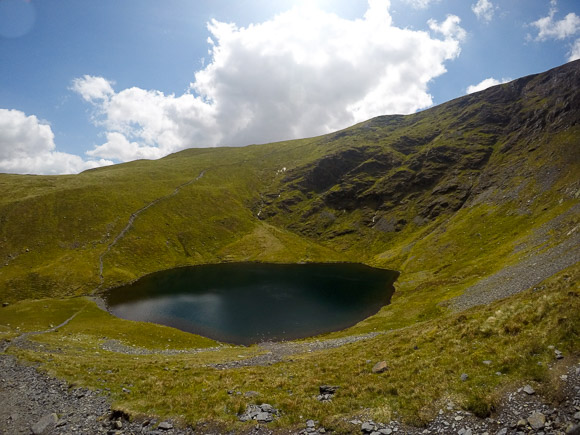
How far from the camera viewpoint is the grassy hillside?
17.6 meters

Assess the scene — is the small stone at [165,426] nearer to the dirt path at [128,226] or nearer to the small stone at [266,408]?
the small stone at [266,408]

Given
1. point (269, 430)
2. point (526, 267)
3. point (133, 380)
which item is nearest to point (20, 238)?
point (133, 380)

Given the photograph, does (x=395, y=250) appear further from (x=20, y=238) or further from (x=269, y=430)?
(x=20, y=238)

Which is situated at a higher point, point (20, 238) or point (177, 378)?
point (20, 238)

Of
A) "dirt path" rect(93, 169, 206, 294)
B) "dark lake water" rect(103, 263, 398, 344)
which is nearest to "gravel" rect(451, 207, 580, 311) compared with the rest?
"dark lake water" rect(103, 263, 398, 344)

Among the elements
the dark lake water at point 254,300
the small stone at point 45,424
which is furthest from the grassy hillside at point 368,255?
the dark lake water at point 254,300

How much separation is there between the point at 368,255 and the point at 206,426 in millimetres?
141299

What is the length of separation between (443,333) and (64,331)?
62.0 m

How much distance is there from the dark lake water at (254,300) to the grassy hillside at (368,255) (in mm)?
6759

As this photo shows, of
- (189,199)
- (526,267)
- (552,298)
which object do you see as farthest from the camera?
(189,199)

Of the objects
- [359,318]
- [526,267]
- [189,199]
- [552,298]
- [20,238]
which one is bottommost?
[359,318]

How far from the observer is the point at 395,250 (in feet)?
455

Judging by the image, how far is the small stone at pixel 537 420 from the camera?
10383 mm

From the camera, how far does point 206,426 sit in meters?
15.3
